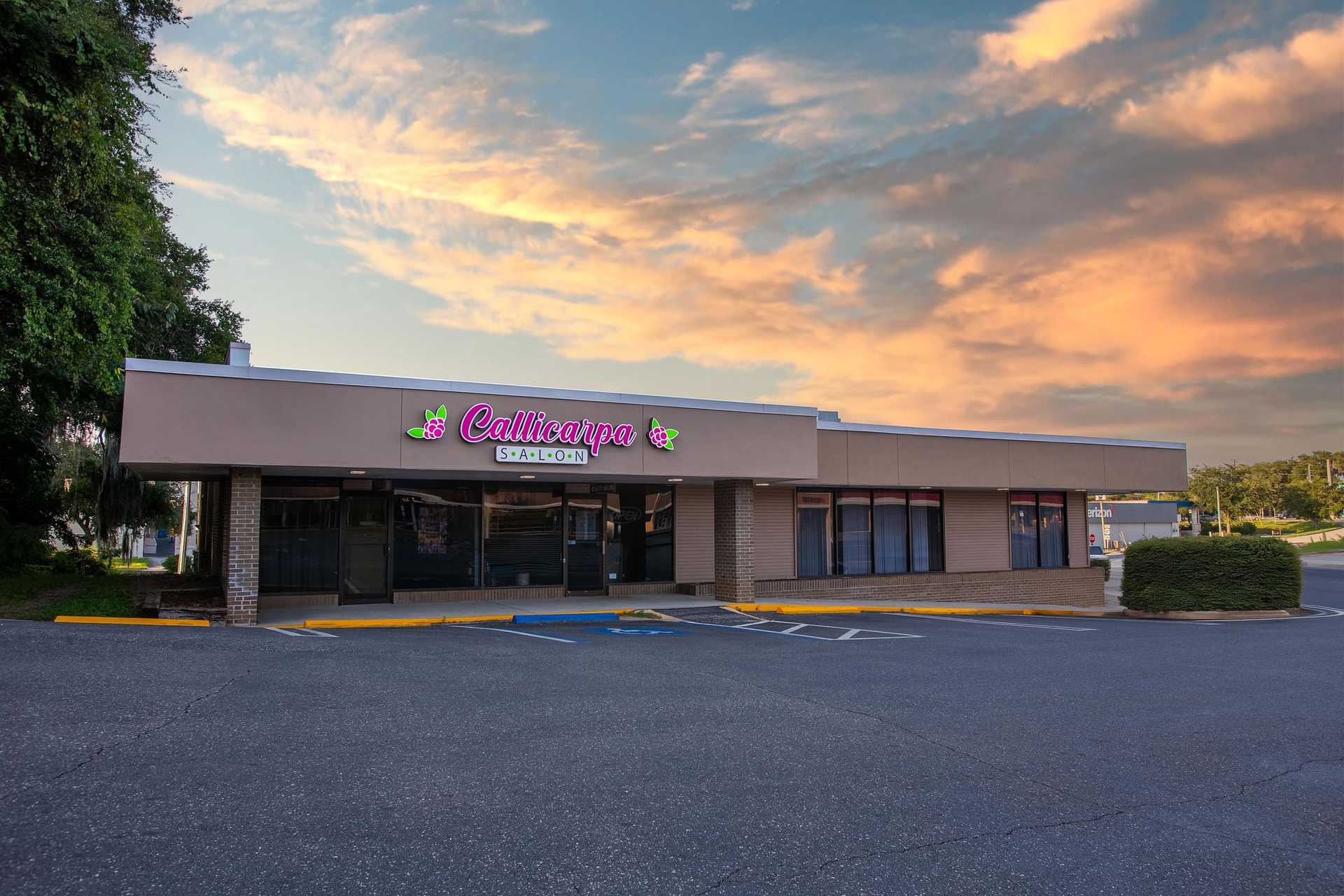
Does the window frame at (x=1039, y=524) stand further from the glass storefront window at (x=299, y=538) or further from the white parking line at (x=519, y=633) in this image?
the glass storefront window at (x=299, y=538)

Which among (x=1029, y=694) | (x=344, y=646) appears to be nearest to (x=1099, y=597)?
(x=1029, y=694)

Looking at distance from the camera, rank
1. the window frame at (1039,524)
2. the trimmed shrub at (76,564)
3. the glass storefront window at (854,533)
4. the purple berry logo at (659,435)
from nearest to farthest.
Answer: the purple berry logo at (659,435) → the glass storefront window at (854,533) → the window frame at (1039,524) → the trimmed shrub at (76,564)

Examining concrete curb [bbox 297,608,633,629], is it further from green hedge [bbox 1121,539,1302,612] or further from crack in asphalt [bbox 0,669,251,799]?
green hedge [bbox 1121,539,1302,612]

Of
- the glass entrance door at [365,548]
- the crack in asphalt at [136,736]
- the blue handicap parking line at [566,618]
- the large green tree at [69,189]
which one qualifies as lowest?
the blue handicap parking line at [566,618]

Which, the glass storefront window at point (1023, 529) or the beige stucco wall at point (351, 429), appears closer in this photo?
the beige stucco wall at point (351, 429)

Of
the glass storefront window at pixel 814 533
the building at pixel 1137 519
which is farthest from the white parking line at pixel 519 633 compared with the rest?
the building at pixel 1137 519

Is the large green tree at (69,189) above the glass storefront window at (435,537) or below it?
above

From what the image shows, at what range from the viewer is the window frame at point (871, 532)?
24359 millimetres

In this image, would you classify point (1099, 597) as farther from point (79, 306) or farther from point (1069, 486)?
point (79, 306)

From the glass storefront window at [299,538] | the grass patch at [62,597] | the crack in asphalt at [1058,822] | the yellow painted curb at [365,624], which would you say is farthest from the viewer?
the glass storefront window at [299,538]

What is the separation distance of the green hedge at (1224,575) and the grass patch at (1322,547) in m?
60.4

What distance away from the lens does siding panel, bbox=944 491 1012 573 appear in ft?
88.2

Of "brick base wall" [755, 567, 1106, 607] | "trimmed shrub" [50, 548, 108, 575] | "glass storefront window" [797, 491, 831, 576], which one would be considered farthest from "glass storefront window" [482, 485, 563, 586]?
"trimmed shrub" [50, 548, 108, 575]

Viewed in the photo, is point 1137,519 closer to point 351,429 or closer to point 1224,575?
point 1224,575
